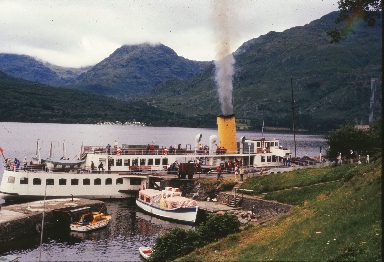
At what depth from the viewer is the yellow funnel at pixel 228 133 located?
73062mm

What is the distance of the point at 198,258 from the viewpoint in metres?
29.3

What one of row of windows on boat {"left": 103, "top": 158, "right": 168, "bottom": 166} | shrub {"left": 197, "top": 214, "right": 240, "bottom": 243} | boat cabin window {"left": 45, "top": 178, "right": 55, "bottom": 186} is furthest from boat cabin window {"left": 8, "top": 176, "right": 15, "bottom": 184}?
shrub {"left": 197, "top": 214, "right": 240, "bottom": 243}

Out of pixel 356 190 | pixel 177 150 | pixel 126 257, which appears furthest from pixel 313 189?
pixel 177 150

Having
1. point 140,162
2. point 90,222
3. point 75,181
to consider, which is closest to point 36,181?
point 75,181

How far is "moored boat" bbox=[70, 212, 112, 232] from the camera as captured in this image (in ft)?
166

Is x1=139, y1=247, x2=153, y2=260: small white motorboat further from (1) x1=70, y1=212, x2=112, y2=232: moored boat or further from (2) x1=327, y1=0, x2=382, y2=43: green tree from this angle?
(2) x1=327, y1=0, x2=382, y2=43: green tree

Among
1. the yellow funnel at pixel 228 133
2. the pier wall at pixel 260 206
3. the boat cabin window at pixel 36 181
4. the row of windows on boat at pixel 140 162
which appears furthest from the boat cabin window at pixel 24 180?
the yellow funnel at pixel 228 133

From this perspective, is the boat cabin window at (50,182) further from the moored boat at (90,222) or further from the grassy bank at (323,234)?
the grassy bank at (323,234)

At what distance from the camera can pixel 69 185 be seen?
216ft

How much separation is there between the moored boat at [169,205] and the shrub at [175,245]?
17.0 meters

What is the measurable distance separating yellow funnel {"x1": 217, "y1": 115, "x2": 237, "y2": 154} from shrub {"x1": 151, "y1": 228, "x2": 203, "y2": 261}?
39.1 m

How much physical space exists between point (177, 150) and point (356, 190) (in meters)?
45.1

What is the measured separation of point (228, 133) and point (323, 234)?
48128mm

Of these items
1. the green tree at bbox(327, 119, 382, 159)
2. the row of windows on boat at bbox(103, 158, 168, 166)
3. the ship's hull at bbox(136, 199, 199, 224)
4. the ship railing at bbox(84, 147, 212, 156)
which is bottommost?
the ship's hull at bbox(136, 199, 199, 224)
